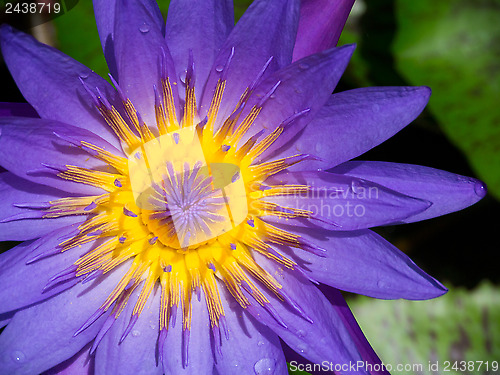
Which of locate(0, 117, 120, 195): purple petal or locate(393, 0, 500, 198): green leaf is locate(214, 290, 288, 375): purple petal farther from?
locate(393, 0, 500, 198): green leaf

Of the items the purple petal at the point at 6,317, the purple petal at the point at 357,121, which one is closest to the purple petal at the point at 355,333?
the purple petal at the point at 357,121

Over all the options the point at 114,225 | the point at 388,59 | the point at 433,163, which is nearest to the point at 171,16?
the point at 114,225

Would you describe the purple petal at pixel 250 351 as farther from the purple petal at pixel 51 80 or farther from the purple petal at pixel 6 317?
the purple petal at pixel 51 80

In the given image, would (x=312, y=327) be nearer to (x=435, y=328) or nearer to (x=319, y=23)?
(x=319, y=23)

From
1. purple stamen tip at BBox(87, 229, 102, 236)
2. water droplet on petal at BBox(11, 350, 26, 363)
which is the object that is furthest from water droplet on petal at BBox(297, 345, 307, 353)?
water droplet on petal at BBox(11, 350, 26, 363)

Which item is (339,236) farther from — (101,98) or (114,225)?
(101,98)

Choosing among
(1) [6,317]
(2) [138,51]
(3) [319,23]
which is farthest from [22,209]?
(3) [319,23]

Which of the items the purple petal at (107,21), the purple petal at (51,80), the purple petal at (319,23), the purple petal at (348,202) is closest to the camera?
the purple petal at (51,80)
